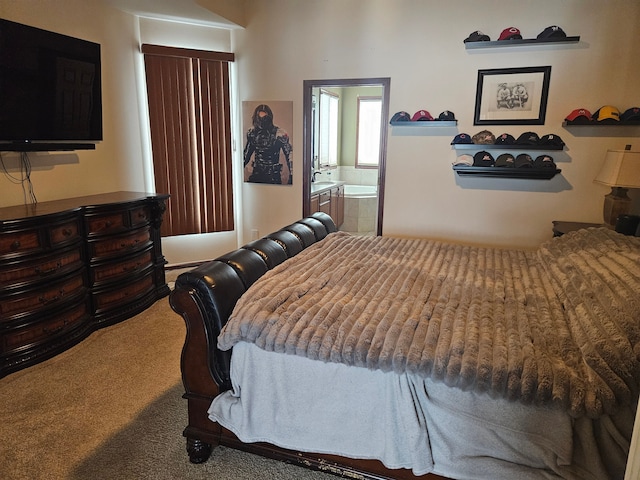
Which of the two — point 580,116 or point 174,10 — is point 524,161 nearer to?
point 580,116

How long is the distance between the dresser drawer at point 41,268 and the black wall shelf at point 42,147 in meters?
0.73

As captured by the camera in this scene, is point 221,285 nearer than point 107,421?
Yes

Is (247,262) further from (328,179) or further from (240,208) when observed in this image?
(328,179)

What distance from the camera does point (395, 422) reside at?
1485 millimetres

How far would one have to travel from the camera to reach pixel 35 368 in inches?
101

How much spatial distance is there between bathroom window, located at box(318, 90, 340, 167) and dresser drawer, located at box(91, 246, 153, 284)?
324 centimetres

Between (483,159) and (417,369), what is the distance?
8.92 ft

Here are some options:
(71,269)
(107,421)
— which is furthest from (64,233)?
(107,421)

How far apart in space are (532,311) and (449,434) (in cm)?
68

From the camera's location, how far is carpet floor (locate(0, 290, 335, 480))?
1808mm

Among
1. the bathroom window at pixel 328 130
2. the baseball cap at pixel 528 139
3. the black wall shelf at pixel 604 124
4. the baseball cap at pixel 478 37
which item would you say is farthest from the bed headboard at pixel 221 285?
the bathroom window at pixel 328 130

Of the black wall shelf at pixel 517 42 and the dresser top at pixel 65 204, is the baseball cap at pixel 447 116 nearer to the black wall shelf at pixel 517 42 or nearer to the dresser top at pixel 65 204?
the black wall shelf at pixel 517 42

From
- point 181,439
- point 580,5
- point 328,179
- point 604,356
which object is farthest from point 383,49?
point 181,439

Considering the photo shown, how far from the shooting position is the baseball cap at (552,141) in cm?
339
